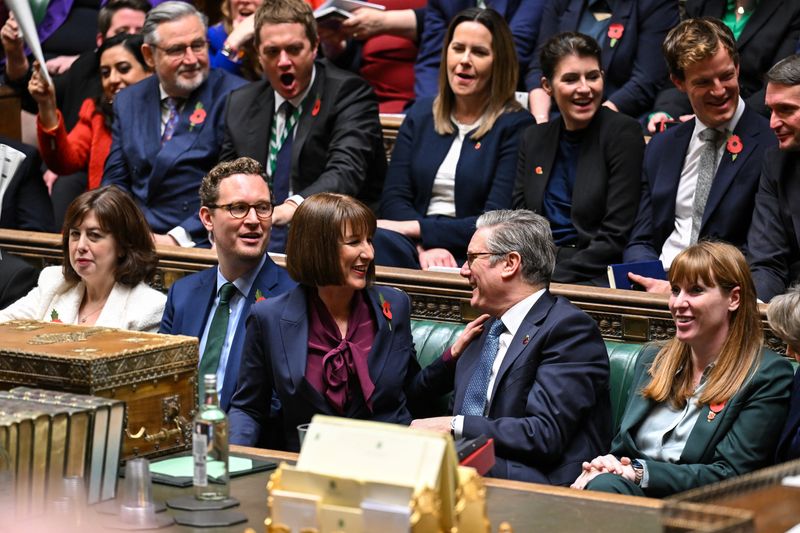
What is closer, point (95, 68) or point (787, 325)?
point (787, 325)

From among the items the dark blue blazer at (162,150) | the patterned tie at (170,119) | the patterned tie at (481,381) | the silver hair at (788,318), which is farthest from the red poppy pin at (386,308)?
the patterned tie at (170,119)

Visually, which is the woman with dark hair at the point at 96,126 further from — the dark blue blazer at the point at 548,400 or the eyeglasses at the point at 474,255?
the dark blue blazer at the point at 548,400

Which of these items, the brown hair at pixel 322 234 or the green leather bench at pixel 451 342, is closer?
the brown hair at pixel 322 234

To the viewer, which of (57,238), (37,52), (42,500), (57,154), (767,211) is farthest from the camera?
(57,154)

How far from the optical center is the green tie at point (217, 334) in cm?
411

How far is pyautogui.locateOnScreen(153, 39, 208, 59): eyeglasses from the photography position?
5.55m

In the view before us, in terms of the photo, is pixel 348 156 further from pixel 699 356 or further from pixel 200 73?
pixel 699 356

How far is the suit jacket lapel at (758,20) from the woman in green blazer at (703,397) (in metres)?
1.81

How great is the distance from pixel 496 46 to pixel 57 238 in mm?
1762

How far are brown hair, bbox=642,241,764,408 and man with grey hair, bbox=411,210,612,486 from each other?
0.59 feet

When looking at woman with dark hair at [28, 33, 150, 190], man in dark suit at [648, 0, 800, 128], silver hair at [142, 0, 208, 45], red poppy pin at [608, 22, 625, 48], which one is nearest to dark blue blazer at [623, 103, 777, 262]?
man in dark suit at [648, 0, 800, 128]

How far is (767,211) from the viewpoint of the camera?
14.3 feet

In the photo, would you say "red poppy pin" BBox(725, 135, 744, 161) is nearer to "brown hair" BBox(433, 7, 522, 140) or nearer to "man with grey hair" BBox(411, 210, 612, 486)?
"brown hair" BBox(433, 7, 522, 140)

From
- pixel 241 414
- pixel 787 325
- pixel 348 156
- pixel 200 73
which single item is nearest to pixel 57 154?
pixel 200 73
